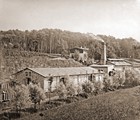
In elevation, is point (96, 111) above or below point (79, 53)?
below

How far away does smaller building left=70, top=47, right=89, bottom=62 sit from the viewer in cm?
1688

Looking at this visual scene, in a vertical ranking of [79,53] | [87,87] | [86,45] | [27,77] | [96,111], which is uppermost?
[86,45]

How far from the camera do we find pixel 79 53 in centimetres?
1741

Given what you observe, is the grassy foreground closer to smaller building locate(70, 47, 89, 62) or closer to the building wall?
the building wall

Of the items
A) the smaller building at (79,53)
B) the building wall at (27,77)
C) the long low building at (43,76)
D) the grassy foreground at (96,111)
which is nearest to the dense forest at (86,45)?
the smaller building at (79,53)

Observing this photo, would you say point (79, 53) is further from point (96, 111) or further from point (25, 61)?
point (96, 111)


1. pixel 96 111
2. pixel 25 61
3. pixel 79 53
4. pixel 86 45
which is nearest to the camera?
pixel 96 111

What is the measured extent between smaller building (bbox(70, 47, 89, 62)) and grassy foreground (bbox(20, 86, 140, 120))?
9096 mm

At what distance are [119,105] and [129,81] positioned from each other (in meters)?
5.02

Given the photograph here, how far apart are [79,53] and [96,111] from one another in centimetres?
1116

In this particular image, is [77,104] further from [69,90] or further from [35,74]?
[35,74]

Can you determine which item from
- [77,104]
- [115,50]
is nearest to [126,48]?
→ [115,50]

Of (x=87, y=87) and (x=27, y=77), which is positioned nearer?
(x=87, y=87)

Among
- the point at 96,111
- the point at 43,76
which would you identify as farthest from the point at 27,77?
the point at 96,111
